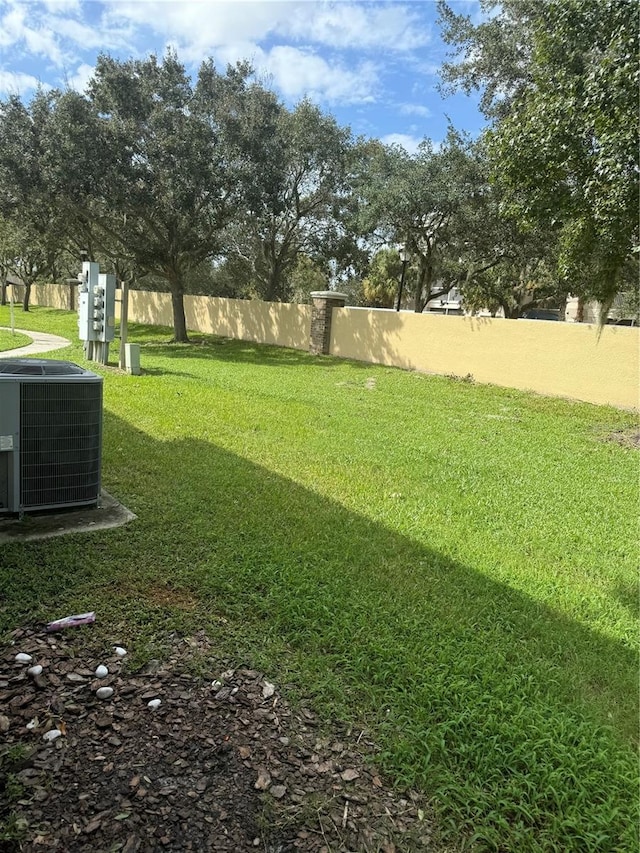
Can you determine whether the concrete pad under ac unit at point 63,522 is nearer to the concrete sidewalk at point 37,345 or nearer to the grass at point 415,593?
the grass at point 415,593

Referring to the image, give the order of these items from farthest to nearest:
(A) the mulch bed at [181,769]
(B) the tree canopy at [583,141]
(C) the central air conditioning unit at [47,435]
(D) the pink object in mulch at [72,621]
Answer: (B) the tree canopy at [583,141] → (C) the central air conditioning unit at [47,435] → (D) the pink object in mulch at [72,621] → (A) the mulch bed at [181,769]

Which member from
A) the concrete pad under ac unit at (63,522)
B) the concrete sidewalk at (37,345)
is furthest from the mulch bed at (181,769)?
the concrete sidewalk at (37,345)

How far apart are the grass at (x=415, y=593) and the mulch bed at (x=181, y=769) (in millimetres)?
138

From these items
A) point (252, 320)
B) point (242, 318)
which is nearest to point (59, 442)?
point (252, 320)

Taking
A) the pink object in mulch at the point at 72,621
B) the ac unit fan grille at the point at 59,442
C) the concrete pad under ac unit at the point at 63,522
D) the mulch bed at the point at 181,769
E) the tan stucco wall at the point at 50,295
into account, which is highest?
the tan stucco wall at the point at 50,295

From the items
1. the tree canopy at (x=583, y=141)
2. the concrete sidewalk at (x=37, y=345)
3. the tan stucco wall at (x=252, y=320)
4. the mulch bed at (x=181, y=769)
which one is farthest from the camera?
the tan stucco wall at (x=252, y=320)

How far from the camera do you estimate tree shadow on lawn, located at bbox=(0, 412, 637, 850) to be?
72.6 inches

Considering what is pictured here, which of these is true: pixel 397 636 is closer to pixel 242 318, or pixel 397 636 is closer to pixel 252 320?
pixel 252 320

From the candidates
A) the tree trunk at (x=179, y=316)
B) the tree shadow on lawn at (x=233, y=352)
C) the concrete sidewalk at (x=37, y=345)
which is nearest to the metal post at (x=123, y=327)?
the concrete sidewalk at (x=37, y=345)

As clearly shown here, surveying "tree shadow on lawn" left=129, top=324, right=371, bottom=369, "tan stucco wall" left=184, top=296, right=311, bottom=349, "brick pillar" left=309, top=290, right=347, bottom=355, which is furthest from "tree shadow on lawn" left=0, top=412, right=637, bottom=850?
"tan stucco wall" left=184, top=296, right=311, bottom=349

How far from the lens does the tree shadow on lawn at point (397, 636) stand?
1843mm

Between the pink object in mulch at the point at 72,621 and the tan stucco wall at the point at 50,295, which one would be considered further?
the tan stucco wall at the point at 50,295

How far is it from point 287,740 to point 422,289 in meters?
16.9

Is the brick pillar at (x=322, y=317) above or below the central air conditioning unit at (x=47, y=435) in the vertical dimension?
above
